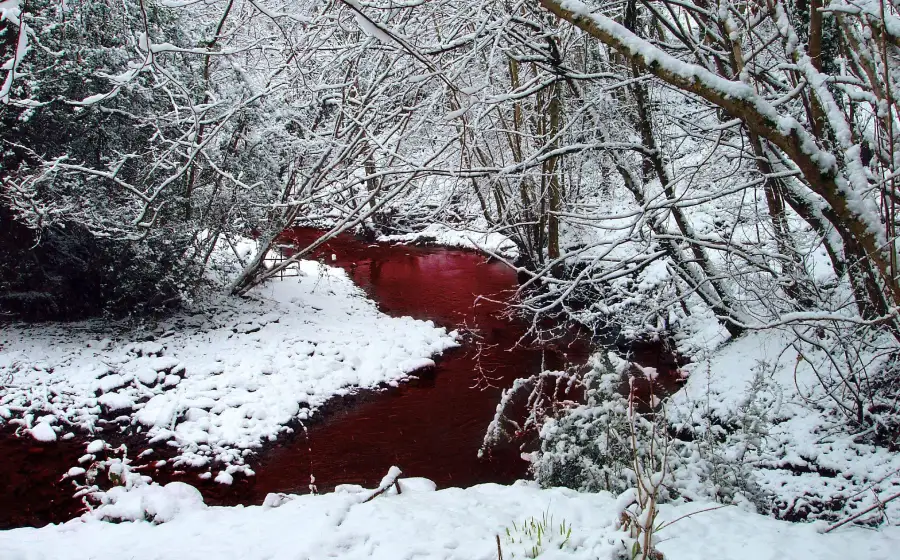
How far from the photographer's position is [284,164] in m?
9.14

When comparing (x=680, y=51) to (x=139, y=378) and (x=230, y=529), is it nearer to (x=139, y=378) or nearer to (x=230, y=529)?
(x=230, y=529)

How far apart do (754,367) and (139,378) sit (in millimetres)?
7667

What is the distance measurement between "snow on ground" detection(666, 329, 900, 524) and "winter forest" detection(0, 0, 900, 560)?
33 millimetres

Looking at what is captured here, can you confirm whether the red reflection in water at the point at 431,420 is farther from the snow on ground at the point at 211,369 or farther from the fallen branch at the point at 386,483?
the fallen branch at the point at 386,483

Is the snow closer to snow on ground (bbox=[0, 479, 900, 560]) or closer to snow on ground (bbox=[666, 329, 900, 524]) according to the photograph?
snow on ground (bbox=[0, 479, 900, 560])

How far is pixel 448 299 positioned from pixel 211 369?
485 cm

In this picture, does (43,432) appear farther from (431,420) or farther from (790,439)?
(790,439)

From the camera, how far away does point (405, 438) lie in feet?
21.9

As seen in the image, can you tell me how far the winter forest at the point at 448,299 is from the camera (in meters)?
3.38

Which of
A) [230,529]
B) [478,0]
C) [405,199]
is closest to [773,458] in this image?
[230,529]

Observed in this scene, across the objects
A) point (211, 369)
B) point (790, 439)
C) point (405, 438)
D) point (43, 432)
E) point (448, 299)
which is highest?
point (448, 299)

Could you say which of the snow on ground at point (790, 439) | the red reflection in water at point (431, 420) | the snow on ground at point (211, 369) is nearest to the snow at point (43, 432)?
the snow on ground at point (211, 369)

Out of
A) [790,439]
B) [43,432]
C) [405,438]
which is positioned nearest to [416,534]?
[405,438]

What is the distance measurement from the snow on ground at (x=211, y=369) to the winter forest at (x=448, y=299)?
0.17 ft
